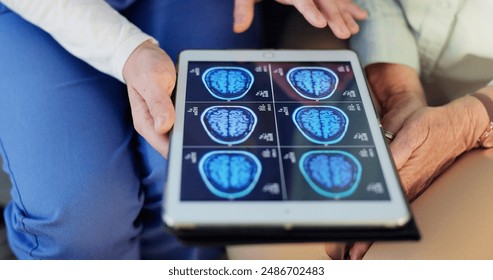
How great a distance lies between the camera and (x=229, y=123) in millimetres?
602

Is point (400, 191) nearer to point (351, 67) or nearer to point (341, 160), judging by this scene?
point (341, 160)

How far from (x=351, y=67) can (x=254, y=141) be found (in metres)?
0.17

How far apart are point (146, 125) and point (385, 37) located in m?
0.39

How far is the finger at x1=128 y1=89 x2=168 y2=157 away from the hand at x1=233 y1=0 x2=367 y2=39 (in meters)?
0.18

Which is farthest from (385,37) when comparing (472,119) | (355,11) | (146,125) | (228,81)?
A: (146,125)

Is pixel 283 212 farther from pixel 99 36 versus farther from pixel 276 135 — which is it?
pixel 99 36

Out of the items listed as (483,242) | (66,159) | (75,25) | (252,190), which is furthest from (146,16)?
(483,242)

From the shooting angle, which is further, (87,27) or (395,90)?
(395,90)

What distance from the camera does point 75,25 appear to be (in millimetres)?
680

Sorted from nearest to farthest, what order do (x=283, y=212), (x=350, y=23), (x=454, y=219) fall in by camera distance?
(x=283, y=212) → (x=454, y=219) → (x=350, y=23)

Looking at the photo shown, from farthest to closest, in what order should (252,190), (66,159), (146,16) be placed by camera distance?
1. (146,16)
2. (66,159)
3. (252,190)

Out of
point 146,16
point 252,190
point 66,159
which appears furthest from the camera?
point 146,16

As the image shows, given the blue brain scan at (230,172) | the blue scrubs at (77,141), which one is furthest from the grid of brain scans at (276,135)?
the blue scrubs at (77,141)

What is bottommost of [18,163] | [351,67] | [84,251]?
[84,251]
